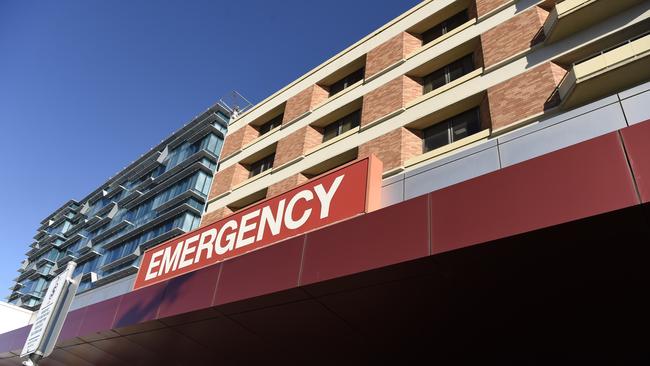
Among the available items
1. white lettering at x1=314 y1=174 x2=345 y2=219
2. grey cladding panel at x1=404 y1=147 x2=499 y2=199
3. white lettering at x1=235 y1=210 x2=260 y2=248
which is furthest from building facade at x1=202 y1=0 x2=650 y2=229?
white lettering at x1=235 y1=210 x2=260 y2=248

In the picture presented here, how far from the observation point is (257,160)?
22750 mm

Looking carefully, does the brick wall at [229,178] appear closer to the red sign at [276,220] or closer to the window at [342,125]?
the window at [342,125]

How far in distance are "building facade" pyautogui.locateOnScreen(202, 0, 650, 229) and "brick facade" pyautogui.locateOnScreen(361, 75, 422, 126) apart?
5cm

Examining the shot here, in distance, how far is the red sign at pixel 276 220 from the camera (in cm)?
890

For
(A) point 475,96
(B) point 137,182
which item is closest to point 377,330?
(A) point 475,96

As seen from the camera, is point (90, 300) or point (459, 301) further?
point (90, 300)

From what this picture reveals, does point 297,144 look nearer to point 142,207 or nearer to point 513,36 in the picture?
point 513,36

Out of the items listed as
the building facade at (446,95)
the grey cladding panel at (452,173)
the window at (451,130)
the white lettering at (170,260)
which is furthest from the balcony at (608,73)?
the white lettering at (170,260)

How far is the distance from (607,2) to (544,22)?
67.6 inches

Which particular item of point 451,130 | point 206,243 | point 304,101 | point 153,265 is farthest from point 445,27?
point 153,265

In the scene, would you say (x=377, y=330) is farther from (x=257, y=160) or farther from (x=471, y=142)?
(x=257, y=160)

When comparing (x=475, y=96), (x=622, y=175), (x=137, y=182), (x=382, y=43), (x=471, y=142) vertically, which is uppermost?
(x=137, y=182)

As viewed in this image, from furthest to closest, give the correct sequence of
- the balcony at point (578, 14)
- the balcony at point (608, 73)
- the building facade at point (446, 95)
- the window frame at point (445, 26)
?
the window frame at point (445, 26)
the balcony at point (578, 14)
the balcony at point (608, 73)
the building facade at point (446, 95)

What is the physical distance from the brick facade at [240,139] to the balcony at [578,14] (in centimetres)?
1473
